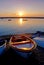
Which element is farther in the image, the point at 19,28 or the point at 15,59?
the point at 19,28

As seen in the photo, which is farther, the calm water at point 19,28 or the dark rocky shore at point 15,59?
the calm water at point 19,28

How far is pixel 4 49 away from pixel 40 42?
457cm

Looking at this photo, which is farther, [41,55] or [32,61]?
[41,55]

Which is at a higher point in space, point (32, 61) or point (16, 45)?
point (16, 45)

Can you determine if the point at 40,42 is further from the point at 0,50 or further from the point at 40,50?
the point at 0,50

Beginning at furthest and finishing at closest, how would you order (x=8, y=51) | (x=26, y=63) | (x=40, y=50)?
(x=40, y=50), (x=8, y=51), (x=26, y=63)

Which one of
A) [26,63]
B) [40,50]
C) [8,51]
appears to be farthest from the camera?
[40,50]

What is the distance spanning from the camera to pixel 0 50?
13328mm

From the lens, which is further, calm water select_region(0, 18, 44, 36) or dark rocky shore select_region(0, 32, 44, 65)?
calm water select_region(0, 18, 44, 36)

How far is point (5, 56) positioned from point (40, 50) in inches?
138

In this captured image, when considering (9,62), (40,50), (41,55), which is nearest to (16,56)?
(9,62)

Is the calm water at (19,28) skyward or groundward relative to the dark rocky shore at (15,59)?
groundward

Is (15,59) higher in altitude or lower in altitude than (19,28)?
higher

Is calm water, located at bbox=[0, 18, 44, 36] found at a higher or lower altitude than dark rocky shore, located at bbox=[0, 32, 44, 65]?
lower
